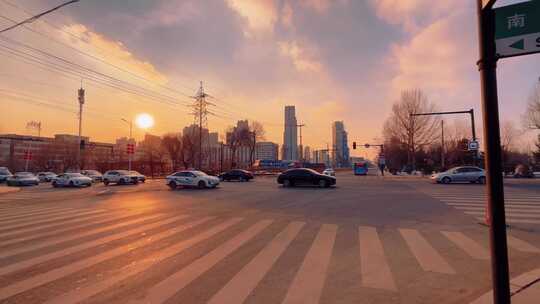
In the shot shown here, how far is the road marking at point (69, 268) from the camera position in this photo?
13.6 feet

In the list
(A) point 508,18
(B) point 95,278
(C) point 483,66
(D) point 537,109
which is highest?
(D) point 537,109

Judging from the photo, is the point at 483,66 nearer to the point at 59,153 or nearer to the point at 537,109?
the point at 537,109

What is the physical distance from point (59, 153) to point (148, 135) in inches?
1158

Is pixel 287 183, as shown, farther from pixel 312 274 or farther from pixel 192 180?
pixel 312 274

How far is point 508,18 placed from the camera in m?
2.93

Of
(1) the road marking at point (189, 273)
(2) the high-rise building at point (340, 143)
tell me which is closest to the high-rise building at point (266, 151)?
(2) the high-rise building at point (340, 143)

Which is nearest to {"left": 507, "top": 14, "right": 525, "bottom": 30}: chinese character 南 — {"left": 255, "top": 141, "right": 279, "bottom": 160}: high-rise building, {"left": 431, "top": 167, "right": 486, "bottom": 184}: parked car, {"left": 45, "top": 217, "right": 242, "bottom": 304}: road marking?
{"left": 45, "top": 217, "right": 242, "bottom": 304}: road marking

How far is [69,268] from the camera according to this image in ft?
16.3

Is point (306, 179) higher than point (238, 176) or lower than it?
higher

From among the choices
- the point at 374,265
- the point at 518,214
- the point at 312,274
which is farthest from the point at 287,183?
the point at 312,274

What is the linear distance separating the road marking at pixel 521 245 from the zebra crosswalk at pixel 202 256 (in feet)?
0.08

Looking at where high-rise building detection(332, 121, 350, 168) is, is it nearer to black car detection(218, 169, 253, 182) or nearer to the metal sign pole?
black car detection(218, 169, 253, 182)

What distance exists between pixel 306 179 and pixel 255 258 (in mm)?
18145

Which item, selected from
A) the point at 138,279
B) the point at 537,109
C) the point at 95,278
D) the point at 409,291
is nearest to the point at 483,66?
the point at 409,291
